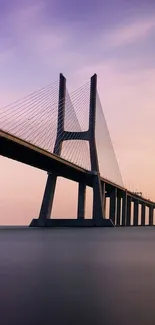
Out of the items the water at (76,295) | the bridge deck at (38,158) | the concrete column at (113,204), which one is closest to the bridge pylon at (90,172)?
the bridge deck at (38,158)

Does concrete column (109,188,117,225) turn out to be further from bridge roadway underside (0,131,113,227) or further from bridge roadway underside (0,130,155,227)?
bridge roadway underside (0,131,113,227)

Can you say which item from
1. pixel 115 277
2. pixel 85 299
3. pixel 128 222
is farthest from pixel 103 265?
pixel 128 222

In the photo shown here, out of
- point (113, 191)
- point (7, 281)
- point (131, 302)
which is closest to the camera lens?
point (131, 302)

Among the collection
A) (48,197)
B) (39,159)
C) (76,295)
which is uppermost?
(39,159)

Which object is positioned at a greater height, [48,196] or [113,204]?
[113,204]

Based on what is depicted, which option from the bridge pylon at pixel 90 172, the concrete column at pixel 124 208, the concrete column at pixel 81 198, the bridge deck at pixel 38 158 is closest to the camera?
the bridge deck at pixel 38 158

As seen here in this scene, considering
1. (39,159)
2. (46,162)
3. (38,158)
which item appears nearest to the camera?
(38,158)

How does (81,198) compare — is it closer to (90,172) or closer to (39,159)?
(90,172)

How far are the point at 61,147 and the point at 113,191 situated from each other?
676 inches

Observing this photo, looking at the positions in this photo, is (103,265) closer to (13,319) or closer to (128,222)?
(13,319)

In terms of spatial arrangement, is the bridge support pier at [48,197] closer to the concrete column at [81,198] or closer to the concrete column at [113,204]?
the concrete column at [81,198]

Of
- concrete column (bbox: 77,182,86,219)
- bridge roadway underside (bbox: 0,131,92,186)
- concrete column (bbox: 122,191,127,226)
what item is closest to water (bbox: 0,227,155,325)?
bridge roadway underside (bbox: 0,131,92,186)

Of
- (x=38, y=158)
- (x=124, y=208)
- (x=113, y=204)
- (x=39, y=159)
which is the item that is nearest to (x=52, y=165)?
(x=39, y=159)

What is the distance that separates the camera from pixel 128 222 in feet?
252
